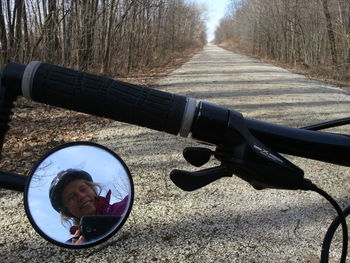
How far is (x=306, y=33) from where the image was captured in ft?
81.5

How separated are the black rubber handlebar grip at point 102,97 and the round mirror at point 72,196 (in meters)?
0.12

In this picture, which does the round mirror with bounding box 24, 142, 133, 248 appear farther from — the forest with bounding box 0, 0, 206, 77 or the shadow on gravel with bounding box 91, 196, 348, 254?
the forest with bounding box 0, 0, 206, 77

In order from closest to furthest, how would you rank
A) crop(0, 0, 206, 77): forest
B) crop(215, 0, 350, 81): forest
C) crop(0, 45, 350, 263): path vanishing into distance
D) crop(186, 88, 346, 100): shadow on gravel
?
crop(0, 45, 350, 263): path vanishing into distance → crop(0, 0, 206, 77): forest → crop(186, 88, 346, 100): shadow on gravel → crop(215, 0, 350, 81): forest

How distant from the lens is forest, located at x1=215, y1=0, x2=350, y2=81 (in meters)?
17.1

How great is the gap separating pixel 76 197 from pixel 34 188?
0.32 feet

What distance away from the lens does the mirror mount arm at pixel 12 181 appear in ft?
2.49

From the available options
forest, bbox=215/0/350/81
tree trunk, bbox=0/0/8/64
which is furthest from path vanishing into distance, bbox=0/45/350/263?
forest, bbox=215/0/350/81

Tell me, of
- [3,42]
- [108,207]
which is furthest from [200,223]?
[3,42]

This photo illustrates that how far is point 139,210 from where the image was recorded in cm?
329

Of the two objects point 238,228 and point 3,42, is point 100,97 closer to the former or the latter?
point 238,228

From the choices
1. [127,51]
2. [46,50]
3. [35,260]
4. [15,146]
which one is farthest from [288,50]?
[35,260]

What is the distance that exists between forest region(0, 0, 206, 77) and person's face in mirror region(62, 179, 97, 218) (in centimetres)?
801

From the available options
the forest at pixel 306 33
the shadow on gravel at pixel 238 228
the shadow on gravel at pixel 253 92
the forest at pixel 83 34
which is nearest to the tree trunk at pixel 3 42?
the forest at pixel 83 34

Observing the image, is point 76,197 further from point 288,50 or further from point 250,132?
point 288,50
